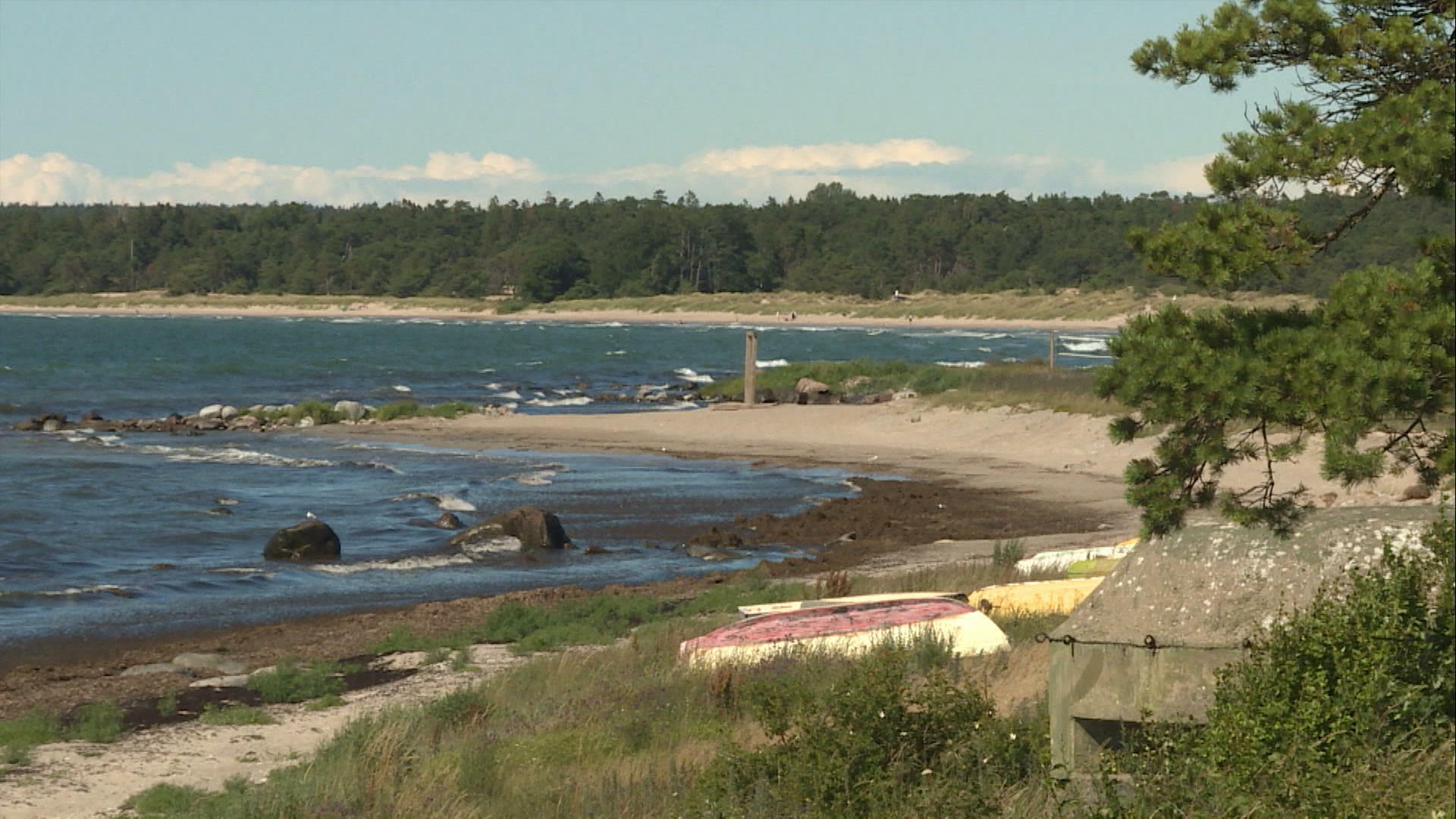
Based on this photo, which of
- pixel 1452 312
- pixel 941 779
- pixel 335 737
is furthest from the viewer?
pixel 335 737

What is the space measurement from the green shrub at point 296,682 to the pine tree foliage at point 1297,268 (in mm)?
8640

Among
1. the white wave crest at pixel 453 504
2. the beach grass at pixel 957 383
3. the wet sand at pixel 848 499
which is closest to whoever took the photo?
the wet sand at pixel 848 499

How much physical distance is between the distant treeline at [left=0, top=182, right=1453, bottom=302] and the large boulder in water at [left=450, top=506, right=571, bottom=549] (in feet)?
382

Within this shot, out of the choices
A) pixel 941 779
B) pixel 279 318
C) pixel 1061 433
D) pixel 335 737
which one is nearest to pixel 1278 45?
pixel 941 779

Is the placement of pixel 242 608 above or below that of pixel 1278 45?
below

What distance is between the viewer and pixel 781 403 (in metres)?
46.3

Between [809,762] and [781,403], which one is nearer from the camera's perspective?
[809,762]

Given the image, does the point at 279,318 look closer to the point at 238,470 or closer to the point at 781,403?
the point at 781,403

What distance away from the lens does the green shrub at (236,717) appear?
12.3 metres

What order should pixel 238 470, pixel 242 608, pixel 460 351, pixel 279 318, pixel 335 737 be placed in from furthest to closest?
pixel 279 318 → pixel 460 351 → pixel 238 470 → pixel 242 608 → pixel 335 737

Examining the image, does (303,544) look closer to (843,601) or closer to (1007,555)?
(1007,555)

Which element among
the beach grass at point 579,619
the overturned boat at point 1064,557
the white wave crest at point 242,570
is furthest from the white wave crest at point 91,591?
the overturned boat at point 1064,557

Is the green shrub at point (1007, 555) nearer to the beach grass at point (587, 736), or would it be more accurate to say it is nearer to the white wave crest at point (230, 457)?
the beach grass at point (587, 736)

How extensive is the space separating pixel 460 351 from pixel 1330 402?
87.0 metres
